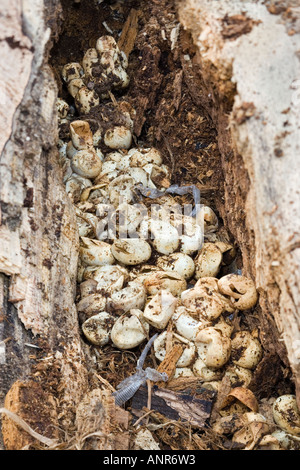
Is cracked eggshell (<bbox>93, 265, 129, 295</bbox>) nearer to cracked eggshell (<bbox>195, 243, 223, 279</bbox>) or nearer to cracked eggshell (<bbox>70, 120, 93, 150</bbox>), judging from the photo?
cracked eggshell (<bbox>195, 243, 223, 279</bbox>)

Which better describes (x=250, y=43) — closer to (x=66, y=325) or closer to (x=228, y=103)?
(x=228, y=103)

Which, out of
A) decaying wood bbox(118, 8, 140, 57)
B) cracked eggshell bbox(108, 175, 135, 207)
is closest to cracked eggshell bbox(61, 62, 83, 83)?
decaying wood bbox(118, 8, 140, 57)

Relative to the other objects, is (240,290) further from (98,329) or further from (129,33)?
(129,33)

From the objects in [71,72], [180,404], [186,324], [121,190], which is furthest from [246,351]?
[71,72]

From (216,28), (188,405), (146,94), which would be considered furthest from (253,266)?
(146,94)

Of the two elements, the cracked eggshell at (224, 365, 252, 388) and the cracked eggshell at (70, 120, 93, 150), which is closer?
the cracked eggshell at (224, 365, 252, 388)

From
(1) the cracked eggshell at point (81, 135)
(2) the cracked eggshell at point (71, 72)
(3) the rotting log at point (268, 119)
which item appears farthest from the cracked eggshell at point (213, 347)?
(2) the cracked eggshell at point (71, 72)

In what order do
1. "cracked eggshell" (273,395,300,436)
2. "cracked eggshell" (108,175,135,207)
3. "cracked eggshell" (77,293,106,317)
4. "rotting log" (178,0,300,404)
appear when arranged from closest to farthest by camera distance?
"rotting log" (178,0,300,404), "cracked eggshell" (273,395,300,436), "cracked eggshell" (77,293,106,317), "cracked eggshell" (108,175,135,207)
